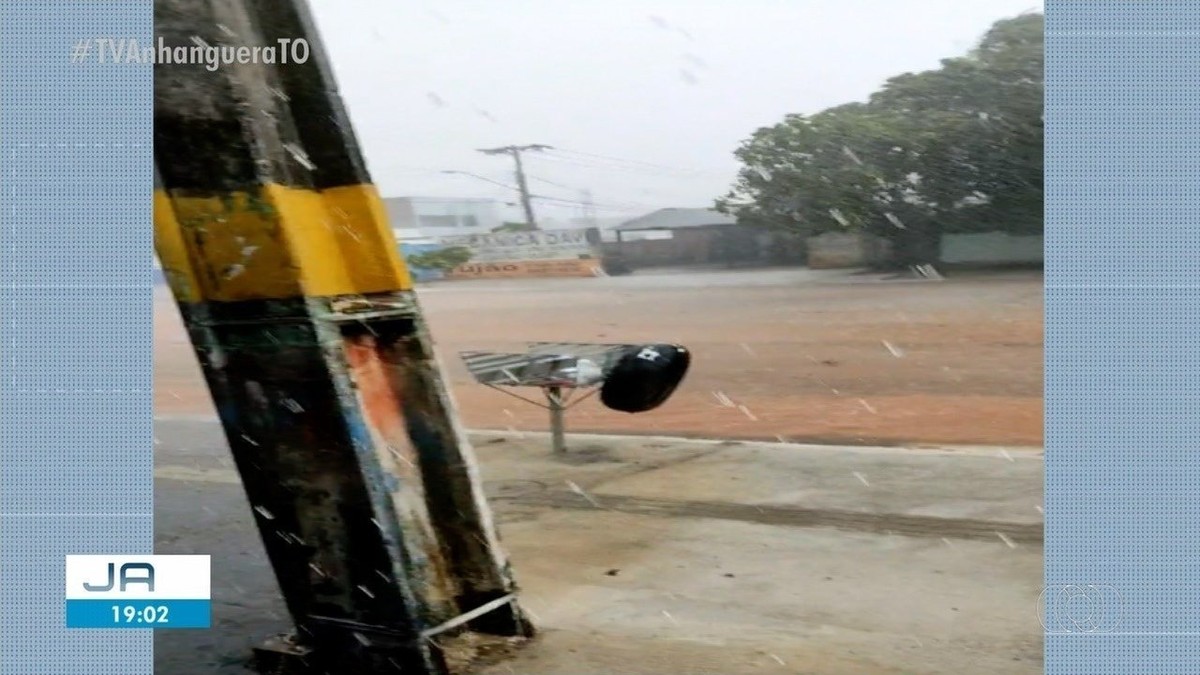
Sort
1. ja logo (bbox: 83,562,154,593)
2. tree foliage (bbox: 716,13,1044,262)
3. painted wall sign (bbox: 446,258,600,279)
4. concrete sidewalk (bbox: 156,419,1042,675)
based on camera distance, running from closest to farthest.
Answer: ja logo (bbox: 83,562,154,593), concrete sidewalk (bbox: 156,419,1042,675), tree foliage (bbox: 716,13,1044,262), painted wall sign (bbox: 446,258,600,279)

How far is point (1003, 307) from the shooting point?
16.6ft

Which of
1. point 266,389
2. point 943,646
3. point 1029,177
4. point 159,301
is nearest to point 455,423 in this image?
point 266,389

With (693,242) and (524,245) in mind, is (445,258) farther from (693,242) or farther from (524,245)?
(693,242)

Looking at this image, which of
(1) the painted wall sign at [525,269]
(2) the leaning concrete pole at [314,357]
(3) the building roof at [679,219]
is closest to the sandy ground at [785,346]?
(1) the painted wall sign at [525,269]

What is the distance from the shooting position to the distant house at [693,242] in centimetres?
496

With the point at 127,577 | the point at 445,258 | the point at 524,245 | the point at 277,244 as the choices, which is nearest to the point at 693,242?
the point at 524,245

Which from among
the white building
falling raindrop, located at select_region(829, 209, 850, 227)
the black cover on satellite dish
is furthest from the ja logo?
the black cover on satellite dish

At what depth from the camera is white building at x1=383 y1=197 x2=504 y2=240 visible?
16.4ft

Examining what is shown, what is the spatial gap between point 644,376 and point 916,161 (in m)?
2.30

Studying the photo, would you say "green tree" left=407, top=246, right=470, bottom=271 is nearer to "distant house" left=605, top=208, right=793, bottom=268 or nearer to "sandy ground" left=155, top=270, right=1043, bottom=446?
"sandy ground" left=155, top=270, right=1043, bottom=446

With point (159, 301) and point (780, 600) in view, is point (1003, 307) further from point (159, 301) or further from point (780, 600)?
point (159, 301)

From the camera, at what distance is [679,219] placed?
5031 millimetres

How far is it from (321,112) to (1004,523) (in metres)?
3.13

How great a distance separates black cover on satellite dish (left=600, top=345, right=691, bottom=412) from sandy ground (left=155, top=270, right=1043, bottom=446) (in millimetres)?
163
